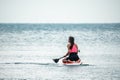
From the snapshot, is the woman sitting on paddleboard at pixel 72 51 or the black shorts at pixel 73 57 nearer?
the woman sitting on paddleboard at pixel 72 51

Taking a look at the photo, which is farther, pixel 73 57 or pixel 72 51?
pixel 73 57

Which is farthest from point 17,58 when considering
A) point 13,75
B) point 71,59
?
point 13,75

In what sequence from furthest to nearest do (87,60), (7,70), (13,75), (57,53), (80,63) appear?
(57,53) → (87,60) → (80,63) → (7,70) → (13,75)

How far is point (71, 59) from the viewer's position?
33.9 m

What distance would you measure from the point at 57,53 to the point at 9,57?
4.94 metres

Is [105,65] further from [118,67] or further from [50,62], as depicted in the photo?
[50,62]

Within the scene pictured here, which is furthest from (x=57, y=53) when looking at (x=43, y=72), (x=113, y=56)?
(x=43, y=72)

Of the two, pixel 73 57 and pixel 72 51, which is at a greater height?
pixel 72 51

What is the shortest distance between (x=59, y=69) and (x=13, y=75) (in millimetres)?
3424

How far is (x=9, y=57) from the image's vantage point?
39.4 m

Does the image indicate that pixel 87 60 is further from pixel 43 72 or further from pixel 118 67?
pixel 43 72

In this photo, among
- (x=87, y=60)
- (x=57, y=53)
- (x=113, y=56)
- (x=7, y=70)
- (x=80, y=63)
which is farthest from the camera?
(x=57, y=53)

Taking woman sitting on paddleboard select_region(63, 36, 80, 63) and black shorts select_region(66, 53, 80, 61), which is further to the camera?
black shorts select_region(66, 53, 80, 61)

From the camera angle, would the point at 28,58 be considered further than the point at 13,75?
Yes
